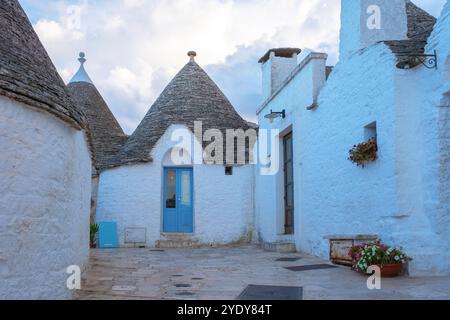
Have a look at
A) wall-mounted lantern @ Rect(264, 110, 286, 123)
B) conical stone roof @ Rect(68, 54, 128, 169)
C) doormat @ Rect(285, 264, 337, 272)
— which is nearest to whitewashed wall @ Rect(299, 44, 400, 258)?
doormat @ Rect(285, 264, 337, 272)

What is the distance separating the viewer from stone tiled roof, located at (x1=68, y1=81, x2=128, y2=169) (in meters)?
16.1

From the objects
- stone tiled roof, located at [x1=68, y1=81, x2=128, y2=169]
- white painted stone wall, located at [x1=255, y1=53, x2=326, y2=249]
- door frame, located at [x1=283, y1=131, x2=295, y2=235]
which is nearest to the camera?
white painted stone wall, located at [x1=255, y1=53, x2=326, y2=249]

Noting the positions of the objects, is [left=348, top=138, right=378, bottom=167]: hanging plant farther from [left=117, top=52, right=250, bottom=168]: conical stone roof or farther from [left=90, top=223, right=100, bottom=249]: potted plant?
[left=90, top=223, right=100, bottom=249]: potted plant

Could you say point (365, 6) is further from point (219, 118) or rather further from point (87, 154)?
point (219, 118)

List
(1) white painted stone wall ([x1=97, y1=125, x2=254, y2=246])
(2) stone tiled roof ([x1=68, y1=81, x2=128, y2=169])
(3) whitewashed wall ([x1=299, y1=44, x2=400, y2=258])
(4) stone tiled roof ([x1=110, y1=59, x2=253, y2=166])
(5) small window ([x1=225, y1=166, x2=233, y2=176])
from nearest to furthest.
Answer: (3) whitewashed wall ([x1=299, y1=44, x2=400, y2=258]) → (1) white painted stone wall ([x1=97, y1=125, x2=254, y2=246]) → (5) small window ([x1=225, y1=166, x2=233, y2=176]) → (4) stone tiled roof ([x1=110, y1=59, x2=253, y2=166]) → (2) stone tiled roof ([x1=68, y1=81, x2=128, y2=169])

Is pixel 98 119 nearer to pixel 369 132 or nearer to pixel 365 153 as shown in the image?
pixel 369 132

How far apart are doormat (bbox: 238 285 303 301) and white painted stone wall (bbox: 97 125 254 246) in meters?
7.89

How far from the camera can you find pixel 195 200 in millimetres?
13688

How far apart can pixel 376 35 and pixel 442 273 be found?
3904mm

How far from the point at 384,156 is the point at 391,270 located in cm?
169

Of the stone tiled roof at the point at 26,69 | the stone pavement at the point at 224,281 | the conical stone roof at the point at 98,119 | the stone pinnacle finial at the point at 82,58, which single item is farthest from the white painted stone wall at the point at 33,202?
the stone pinnacle finial at the point at 82,58

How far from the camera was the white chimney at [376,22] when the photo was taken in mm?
7621

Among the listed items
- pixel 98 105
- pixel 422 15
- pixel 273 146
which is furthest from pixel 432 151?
pixel 98 105

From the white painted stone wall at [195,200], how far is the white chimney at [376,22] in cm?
675
